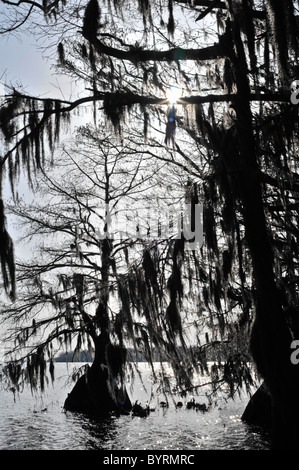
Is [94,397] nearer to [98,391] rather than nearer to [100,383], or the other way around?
[98,391]

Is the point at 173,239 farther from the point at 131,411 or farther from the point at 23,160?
the point at 131,411

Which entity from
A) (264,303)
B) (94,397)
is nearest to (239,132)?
(264,303)

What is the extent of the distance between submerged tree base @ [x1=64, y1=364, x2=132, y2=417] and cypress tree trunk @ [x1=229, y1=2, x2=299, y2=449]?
393 inches

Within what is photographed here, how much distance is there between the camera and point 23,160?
211 inches

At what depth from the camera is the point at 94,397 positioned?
46.8ft

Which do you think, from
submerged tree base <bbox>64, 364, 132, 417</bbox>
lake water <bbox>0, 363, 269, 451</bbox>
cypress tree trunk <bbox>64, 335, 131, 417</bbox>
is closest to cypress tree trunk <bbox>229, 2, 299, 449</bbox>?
lake water <bbox>0, 363, 269, 451</bbox>

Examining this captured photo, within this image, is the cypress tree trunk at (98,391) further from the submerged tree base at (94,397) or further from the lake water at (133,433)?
the lake water at (133,433)

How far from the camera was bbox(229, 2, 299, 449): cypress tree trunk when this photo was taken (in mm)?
4348

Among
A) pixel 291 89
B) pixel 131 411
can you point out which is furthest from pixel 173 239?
pixel 131 411

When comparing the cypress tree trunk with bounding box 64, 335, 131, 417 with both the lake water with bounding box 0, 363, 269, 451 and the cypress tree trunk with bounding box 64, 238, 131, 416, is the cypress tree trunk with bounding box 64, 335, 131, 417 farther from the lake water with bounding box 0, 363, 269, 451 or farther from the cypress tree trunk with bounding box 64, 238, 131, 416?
the lake water with bounding box 0, 363, 269, 451

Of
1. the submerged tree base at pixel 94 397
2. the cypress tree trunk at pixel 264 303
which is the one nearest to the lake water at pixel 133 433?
the submerged tree base at pixel 94 397

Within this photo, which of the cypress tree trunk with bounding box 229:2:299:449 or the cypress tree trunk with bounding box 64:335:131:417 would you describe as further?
the cypress tree trunk with bounding box 64:335:131:417

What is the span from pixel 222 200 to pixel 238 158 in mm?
519

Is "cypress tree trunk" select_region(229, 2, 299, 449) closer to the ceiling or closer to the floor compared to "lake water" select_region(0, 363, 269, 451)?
closer to the ceiling
